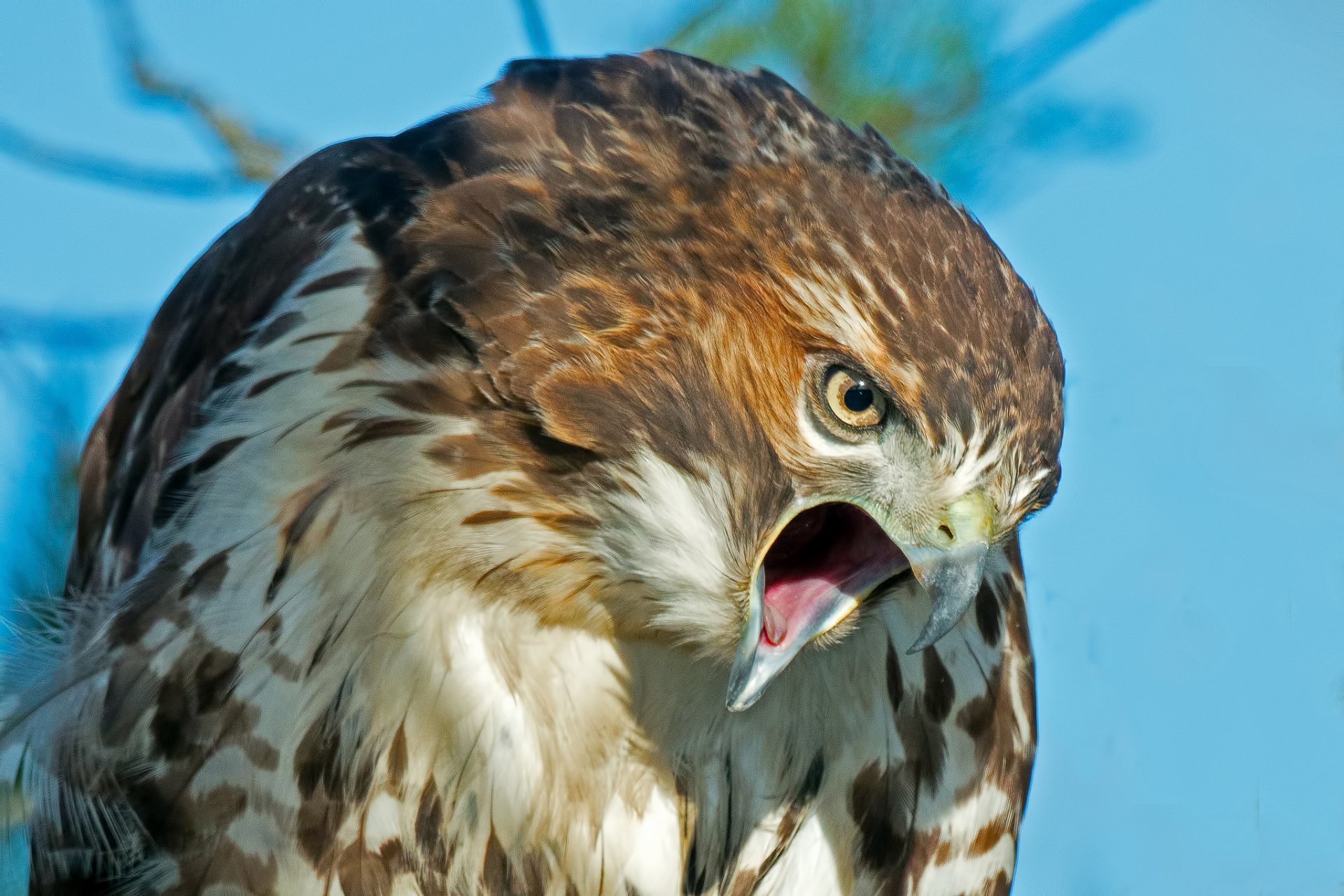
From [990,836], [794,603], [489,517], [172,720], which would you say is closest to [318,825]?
[172,720]

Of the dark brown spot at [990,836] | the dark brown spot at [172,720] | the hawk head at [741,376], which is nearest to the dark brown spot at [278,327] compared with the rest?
the hawk head at [741,376]

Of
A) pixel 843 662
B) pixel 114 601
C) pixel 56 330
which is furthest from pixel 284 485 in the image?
pixel 56 330

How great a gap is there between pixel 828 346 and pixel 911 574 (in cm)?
39

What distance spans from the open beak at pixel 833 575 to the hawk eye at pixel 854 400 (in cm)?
12

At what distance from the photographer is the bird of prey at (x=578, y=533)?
184cm

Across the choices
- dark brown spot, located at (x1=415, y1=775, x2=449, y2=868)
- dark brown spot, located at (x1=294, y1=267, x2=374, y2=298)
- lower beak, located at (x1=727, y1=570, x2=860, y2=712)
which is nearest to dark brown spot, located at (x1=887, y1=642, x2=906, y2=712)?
lower beak, located at (x1=727, y1=570, x2=860, y2=712)

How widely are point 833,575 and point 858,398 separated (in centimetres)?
30

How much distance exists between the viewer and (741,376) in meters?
1.88

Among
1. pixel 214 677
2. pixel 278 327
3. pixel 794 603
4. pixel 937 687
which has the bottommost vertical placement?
pixel 214 677

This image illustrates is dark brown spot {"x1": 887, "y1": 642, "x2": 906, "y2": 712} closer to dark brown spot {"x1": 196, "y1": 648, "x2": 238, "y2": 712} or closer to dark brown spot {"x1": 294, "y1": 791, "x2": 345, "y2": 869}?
dark brown spot {"x1": 294, "y1": 791, "x2": 345, "y2": 869}

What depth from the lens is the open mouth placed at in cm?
191

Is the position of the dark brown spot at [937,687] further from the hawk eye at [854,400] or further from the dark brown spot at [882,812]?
the hawk eye at [854,400]

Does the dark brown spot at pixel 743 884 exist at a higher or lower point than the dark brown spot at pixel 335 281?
lower

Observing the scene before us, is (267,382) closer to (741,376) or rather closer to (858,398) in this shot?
(741,376)
